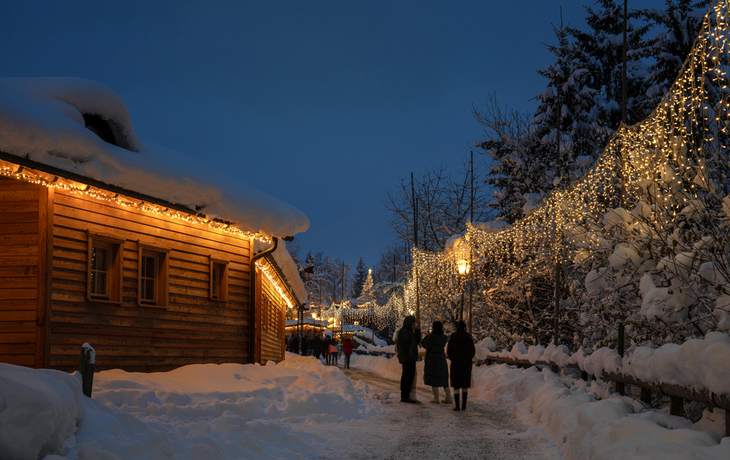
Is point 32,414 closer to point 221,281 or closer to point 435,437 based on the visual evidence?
point 435,437

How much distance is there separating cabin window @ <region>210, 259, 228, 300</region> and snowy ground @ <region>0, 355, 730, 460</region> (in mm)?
2118

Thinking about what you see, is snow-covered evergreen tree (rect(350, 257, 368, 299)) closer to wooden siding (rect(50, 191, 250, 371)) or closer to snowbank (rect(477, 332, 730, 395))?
wooden siding (rect(50, 191, 250, 371))

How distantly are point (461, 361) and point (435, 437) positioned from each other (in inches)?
156

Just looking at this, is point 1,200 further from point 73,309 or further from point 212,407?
point 212,407

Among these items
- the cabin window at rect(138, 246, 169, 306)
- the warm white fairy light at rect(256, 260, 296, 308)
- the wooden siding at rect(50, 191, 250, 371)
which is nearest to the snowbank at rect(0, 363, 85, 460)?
the wooden siding at rect(50, 191, 250, 371)

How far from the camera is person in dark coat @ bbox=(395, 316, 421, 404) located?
1334cm

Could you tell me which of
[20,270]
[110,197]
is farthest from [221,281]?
[20,270]

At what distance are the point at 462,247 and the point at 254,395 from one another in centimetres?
1253

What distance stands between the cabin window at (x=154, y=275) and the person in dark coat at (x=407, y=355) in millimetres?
5137

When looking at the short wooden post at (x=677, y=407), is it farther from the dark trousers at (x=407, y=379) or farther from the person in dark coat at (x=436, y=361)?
the dark trousers at (x=407, y=379)

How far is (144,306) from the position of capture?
37.8 feet

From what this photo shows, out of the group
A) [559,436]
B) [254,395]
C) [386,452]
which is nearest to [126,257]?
[254,395]

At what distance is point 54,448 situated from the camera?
4.62 metres

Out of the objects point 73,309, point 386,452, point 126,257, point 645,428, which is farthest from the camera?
point 126,257
